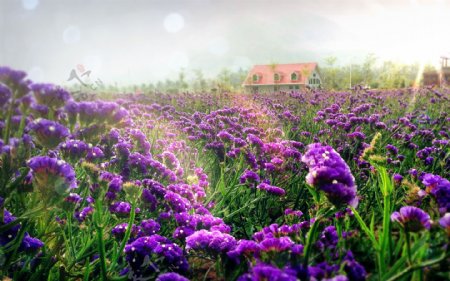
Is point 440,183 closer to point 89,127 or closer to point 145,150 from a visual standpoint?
point 89,127

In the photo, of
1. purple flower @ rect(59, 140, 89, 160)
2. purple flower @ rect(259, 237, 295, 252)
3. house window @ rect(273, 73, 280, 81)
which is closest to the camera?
purple flower @ rect(259, 237, 295, 252)

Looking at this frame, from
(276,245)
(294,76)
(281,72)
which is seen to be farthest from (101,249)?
(281,72)

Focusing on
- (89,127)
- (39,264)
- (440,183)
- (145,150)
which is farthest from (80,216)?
(440,183)

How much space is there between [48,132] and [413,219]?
1518mm

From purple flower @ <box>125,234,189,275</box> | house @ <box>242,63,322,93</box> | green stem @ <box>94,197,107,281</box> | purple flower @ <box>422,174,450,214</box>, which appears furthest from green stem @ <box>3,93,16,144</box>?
house @ <box>242,63,322,93</box>

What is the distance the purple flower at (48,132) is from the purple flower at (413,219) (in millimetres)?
1422

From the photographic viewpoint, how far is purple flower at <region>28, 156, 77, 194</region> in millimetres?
1680

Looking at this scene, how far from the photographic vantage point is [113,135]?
278cm

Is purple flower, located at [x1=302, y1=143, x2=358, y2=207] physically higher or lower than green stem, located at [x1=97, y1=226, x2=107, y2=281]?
higher

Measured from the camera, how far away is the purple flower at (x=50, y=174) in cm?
168

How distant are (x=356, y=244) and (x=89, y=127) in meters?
1.44

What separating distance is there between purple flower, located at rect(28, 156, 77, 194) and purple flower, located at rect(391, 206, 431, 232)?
52.0 inches

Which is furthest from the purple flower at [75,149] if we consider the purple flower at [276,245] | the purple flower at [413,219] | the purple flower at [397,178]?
the purple flower at [397,178]

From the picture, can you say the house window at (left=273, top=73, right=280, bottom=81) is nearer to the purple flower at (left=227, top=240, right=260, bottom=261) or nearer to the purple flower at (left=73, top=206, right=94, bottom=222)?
the purple flower at (left=73, top=206, right=94, bottom=222)
